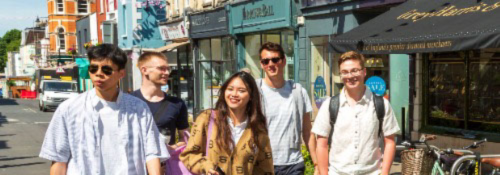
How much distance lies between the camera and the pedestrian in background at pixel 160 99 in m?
4.95

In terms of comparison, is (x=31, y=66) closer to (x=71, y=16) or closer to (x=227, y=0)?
(x=71, y=16)

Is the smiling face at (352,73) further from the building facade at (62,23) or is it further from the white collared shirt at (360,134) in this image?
the building facade at (62,23)

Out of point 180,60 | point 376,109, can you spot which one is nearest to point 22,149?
point 180,60

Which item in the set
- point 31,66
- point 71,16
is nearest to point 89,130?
point 71,16

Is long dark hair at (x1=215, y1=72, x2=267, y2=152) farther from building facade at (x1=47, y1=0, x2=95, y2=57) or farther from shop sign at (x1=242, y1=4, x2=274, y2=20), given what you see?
building facade at (x1=47, y1=0, x2=95, y2=57)

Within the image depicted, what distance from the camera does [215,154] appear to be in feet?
12.8

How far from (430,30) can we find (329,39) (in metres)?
5.58

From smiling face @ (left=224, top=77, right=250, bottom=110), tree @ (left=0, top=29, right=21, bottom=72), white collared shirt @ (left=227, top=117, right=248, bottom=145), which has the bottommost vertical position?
white collared shirt @ (left=227, top=117, right=248, bottom=145)

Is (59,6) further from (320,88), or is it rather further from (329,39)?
(329,39)

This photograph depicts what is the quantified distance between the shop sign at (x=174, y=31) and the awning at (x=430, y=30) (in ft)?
44.4

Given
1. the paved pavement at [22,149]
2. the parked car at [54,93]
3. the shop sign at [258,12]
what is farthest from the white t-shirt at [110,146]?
the parked car at [54,93]

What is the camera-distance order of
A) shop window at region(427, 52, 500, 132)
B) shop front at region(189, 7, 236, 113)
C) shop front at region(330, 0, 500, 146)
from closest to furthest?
shop front at region(330, 0, 500, 146) → shop window at region(427, 52, 500, 132) → shop front at region(189, 7, 236, 113)

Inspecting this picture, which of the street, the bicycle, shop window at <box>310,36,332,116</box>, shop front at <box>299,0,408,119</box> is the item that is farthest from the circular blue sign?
the street

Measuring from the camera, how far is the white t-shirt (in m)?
3.38
